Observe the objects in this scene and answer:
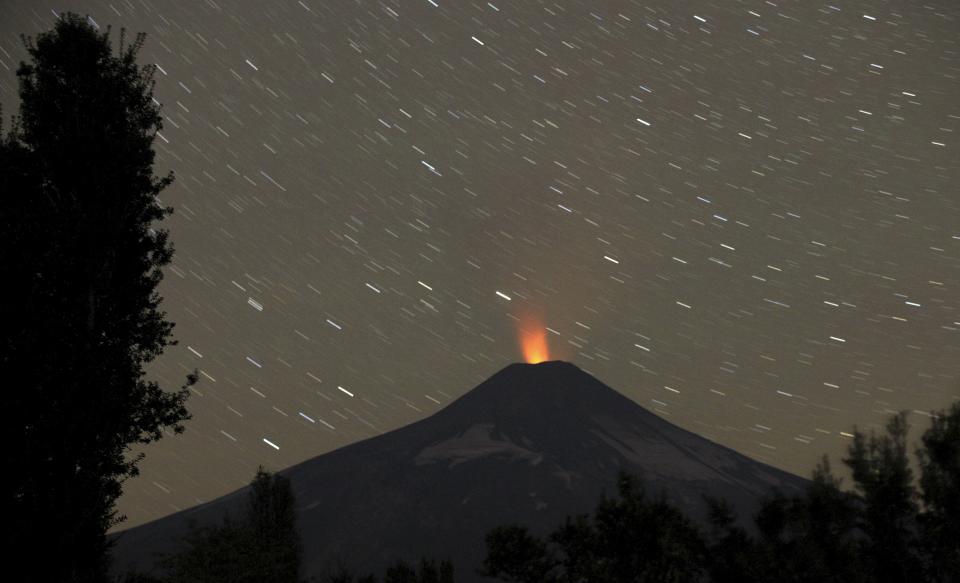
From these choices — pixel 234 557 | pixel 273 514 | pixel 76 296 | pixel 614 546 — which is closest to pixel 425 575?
pixel 273 514

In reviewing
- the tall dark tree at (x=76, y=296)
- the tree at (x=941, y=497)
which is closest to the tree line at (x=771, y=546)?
the tree at (x=941, y=497)

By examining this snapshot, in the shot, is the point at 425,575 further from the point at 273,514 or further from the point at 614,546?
the point at 614,546

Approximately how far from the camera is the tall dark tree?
1570 centimetres

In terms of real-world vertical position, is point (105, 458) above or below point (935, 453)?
below

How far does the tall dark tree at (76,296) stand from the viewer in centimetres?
1570

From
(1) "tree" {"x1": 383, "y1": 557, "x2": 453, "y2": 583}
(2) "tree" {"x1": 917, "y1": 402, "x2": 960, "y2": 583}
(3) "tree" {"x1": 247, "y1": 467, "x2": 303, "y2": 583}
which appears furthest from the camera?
(1) "tree" {"x1": 383, "y1": 557, "x2": 453, "y2": 583}

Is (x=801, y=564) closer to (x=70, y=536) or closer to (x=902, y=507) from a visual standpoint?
(x=902, y=507)

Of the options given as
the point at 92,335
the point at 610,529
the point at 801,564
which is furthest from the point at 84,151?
the point at 801,564

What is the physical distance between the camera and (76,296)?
57.0 ft

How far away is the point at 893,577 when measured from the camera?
31703 mm

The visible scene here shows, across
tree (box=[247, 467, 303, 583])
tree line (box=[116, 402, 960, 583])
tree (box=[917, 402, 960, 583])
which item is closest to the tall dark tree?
tree line (box=[116, 402, 960, 583])

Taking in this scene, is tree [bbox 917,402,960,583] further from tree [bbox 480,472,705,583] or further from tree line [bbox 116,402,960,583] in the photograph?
tree [bbox 480,472,705,583]

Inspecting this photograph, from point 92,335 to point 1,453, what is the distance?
3099 mm

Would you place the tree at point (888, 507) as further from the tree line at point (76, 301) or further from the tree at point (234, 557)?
the tree at point (234, 557)
